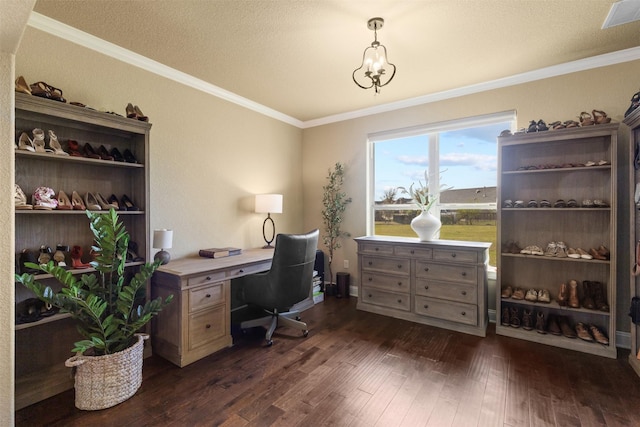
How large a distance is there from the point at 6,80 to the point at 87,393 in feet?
5.85

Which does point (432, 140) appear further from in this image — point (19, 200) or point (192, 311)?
point (19, 200)

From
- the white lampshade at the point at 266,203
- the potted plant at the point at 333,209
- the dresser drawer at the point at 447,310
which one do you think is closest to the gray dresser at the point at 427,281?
the dresser drawer at the point at 447,310

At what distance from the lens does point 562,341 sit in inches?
101

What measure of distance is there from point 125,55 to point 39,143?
3.54 ft

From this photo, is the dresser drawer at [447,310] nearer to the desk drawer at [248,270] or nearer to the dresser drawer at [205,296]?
the desk drawer at [248,270]

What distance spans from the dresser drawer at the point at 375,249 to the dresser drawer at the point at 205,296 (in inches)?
67.6

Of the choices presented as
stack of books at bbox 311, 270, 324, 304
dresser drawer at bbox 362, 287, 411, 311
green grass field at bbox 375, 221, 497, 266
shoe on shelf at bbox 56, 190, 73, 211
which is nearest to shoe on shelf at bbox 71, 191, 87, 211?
shoe on shelf at bbox 56, 190, 73, 211

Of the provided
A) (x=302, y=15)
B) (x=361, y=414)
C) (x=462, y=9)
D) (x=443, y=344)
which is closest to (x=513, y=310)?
(x=443, y=344)

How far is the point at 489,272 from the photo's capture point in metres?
3.22

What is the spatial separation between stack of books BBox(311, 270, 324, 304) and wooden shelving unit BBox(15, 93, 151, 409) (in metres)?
2.11

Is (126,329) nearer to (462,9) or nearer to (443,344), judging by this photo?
(443,344)

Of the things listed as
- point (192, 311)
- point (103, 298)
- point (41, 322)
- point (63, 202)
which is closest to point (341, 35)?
point (63, 202)

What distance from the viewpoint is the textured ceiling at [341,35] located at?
78.1 inches

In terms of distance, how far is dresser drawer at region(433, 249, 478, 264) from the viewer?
287 centimetres
